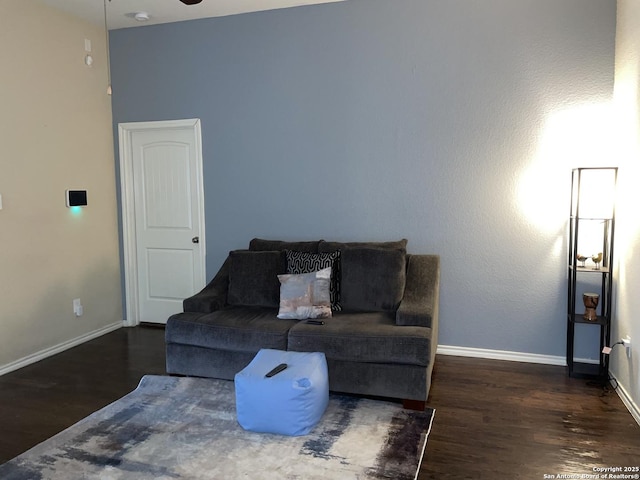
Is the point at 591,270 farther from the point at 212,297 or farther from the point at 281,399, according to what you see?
the point at 212,297

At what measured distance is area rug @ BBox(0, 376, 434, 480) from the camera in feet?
7.70

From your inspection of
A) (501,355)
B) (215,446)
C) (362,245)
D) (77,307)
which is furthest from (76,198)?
(501,355)

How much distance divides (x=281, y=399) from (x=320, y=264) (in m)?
1.32

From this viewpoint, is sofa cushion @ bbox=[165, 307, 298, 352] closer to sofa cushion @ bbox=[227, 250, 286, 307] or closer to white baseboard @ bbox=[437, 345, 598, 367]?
sofa cushion @ bbox=[227, 250, 286, 307]

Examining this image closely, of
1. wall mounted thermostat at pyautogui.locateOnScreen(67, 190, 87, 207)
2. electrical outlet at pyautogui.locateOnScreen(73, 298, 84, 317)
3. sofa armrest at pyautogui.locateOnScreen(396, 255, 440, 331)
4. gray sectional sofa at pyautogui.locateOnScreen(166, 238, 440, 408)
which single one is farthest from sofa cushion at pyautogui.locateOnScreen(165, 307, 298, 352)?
wall mounted thermostat at pyautogui.locateOnScreen(67, 190, 87, 207)

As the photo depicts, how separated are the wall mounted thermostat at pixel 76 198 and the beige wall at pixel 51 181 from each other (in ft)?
0.19

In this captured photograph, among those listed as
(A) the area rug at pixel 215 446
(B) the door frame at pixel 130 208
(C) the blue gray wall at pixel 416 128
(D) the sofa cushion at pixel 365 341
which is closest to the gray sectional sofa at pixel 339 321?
(D) the sofa cushion at pixel 365 341

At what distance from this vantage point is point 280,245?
13.5 ft

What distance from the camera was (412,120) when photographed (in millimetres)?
3947

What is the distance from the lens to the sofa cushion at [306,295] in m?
3.47

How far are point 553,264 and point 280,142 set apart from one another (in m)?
2.41

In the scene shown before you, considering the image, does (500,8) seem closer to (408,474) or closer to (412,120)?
(412,120)

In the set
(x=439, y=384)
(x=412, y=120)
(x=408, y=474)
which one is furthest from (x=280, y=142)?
(x=408, y=474)

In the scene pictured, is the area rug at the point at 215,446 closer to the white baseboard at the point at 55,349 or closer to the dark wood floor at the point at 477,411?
the dark wood floor at the point at 477,411
